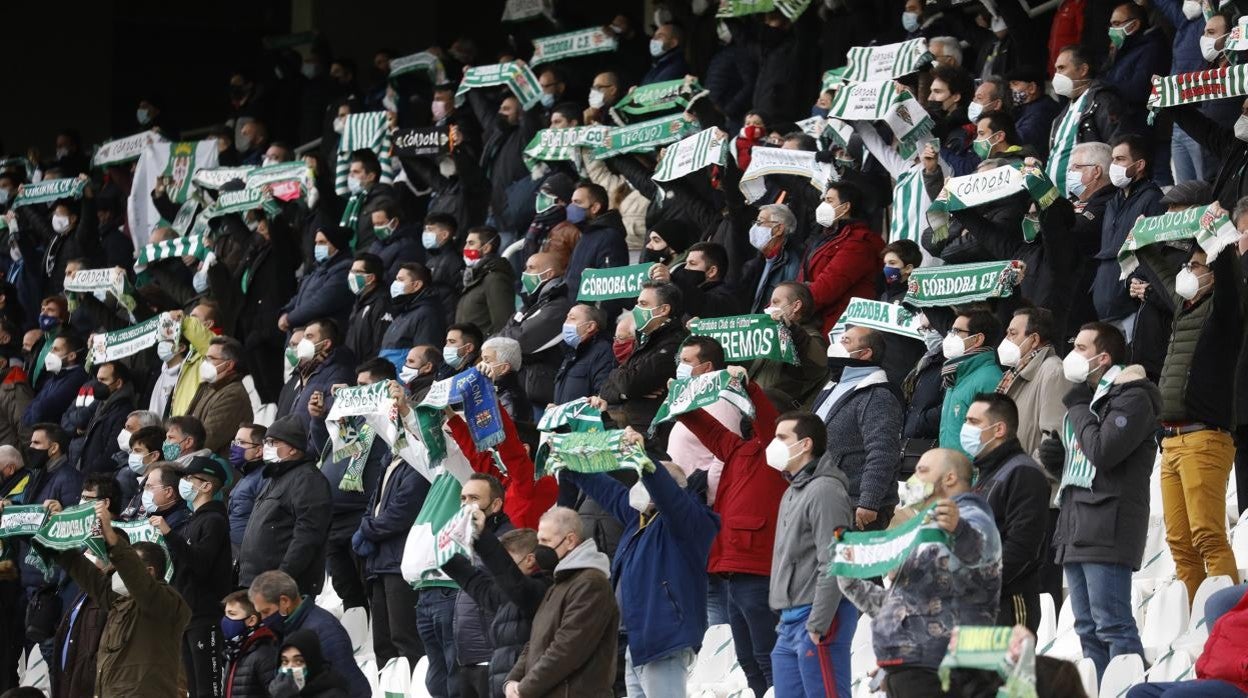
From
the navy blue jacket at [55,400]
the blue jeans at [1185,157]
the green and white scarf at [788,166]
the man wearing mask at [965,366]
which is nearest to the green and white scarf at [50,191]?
the navy blue jacket at [55,400]

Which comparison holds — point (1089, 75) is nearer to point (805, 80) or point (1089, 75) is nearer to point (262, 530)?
point (805, 80)

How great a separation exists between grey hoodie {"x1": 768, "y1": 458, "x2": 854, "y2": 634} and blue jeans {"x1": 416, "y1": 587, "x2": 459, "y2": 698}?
1840mm

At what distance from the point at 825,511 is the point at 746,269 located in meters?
3.70

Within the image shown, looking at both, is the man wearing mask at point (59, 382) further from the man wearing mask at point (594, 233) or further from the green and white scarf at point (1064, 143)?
the green and white scarf at point (1064, 143)

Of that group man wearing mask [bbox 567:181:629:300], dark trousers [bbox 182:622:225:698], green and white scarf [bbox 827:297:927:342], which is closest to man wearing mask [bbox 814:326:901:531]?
green and white scarf [bbox 827:297:927:342]

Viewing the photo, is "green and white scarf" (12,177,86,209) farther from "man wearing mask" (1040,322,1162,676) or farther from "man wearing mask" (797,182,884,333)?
"man wearing mask" (1040,322,1162,676)

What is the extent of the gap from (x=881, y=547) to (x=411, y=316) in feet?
20.2

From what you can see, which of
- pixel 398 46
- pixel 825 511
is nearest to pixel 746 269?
pixel 825 511

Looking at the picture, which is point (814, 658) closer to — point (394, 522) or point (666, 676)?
point (666, 676)

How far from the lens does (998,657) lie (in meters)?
5.34

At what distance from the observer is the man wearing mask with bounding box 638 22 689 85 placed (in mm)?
14609

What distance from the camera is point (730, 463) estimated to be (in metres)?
8.58

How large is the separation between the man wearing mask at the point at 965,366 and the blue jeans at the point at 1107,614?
3.20 ft

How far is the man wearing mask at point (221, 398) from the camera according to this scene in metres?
12.3
